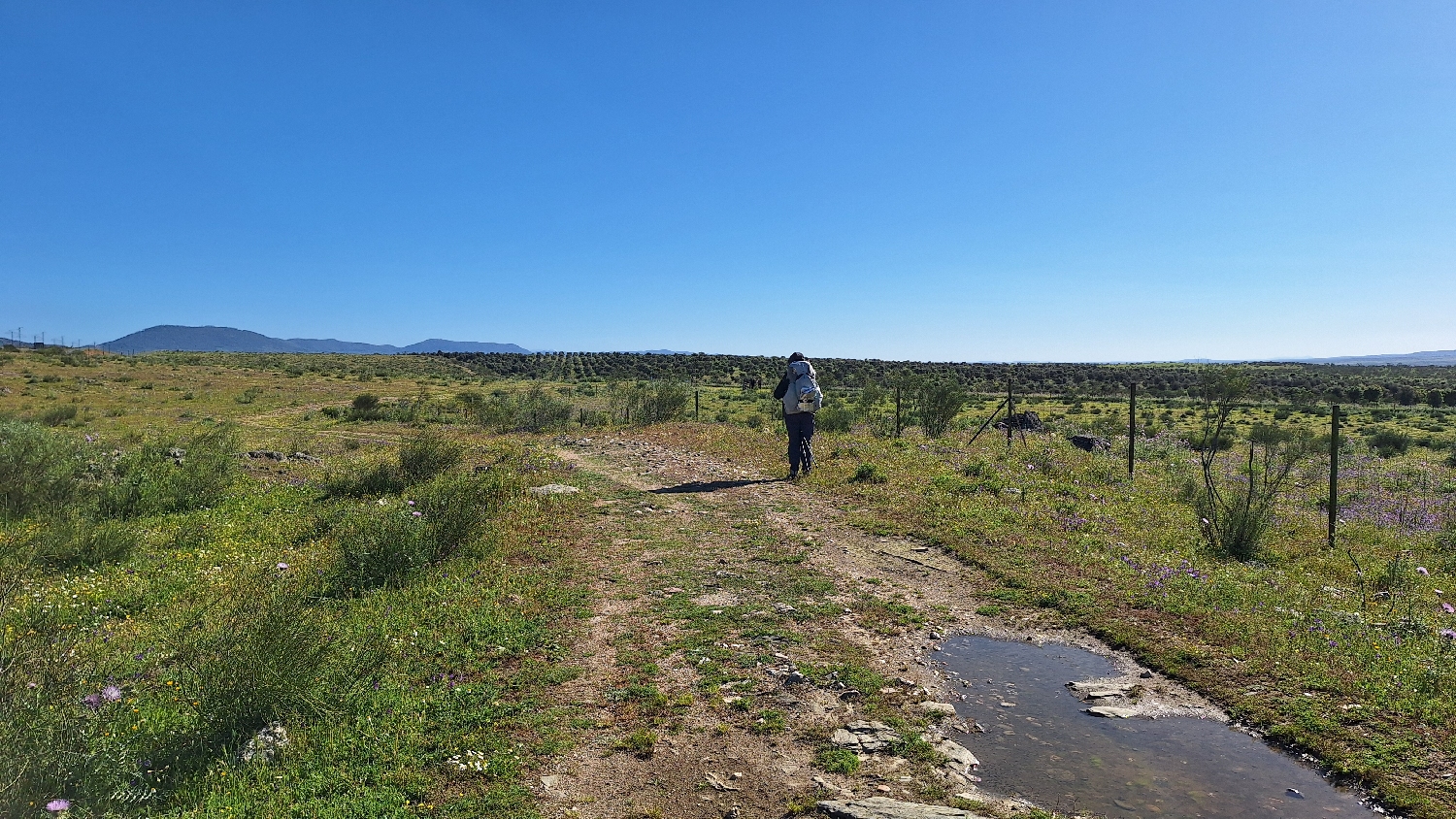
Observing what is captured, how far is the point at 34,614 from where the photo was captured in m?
6.04

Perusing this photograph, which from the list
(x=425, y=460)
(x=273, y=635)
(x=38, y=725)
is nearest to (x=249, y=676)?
(x=273, y=635)

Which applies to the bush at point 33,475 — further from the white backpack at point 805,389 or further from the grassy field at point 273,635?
the white backpack at point 805,389

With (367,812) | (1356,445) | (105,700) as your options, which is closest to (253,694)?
(105,700)

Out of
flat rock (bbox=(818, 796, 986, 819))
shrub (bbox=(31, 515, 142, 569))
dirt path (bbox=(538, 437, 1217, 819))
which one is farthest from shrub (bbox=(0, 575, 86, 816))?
shrub (bbox=(31, 515, 142, 569))

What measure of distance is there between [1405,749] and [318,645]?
7175 millimetres

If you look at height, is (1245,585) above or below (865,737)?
above

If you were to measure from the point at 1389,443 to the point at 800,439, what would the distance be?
26.4 meters

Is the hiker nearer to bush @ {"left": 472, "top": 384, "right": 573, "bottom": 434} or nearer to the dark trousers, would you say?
the dark trousers

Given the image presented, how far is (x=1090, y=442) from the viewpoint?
2014 cm

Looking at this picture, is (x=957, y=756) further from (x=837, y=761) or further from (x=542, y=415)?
(x=542, y=415)

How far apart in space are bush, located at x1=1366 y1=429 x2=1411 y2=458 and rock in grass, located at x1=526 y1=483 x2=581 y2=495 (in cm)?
2778

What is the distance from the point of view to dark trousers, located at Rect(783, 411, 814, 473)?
1361 centimetres

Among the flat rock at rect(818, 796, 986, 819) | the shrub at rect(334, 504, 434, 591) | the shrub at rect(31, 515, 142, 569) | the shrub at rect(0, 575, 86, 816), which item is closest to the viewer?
the shrub at rect(0, 575, 86, 816)

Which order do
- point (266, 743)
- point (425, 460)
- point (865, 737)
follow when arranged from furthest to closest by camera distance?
1. point (425, 460)
2. point (865, 737)
3. point (266, 743)
